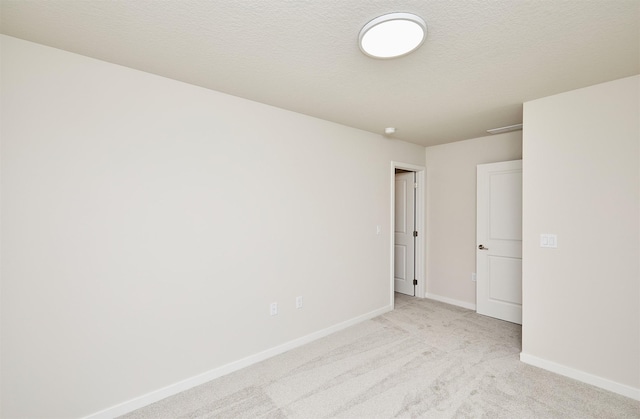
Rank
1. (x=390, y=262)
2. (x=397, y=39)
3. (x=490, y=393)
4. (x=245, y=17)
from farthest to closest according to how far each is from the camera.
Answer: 1. (x=390, y=262)
2. (x=490, y=393)
3. (x=397, y=39)
4. (x=245, y=17)

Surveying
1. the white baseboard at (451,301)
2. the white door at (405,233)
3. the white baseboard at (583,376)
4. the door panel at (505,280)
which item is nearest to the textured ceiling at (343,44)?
the door panel at (505,280)

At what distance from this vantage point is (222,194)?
8.12ft

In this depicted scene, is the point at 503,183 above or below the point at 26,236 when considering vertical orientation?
above

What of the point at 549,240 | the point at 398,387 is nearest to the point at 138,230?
the point at 398,387

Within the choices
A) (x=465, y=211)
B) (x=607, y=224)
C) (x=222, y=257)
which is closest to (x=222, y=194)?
(x=222, y=257)

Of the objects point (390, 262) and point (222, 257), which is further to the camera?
point (390, 262)

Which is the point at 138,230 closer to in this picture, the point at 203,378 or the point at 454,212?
the point at 203,378

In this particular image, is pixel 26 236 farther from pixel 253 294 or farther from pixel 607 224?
pixel 607 224

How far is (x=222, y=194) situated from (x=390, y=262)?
2.56m

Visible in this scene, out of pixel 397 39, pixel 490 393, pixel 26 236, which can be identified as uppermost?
pixel 397 39

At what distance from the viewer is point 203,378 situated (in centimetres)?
234

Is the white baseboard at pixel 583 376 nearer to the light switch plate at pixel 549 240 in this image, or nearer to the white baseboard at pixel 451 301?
the light switch plate at pixel 549 240

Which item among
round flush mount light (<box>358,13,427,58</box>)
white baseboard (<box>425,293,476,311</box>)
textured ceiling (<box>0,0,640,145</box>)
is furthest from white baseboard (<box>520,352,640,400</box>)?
round flush mount light (<box>358,13,427,58</box>)

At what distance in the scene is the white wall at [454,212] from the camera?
400cm
